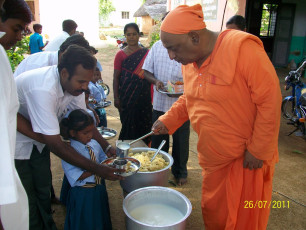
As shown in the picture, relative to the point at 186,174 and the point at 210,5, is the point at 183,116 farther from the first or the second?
the point at 210,5

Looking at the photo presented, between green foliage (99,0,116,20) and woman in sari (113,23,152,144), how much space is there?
37.0 m

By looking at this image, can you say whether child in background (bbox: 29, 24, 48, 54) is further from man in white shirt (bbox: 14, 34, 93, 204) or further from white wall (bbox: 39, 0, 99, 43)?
man in white shirt (bbox: 14, 34, 93, 204)

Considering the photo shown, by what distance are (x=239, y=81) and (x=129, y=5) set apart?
42.1m

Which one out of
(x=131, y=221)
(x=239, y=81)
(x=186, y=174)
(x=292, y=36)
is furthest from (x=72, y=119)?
(x=292, y=36)

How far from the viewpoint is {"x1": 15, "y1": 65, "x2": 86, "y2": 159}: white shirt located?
176cm

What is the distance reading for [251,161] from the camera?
180 centimetres

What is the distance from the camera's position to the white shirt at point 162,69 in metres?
3.21

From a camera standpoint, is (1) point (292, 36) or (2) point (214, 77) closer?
(2) point (214, 77)

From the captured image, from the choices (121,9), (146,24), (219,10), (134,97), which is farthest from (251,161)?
(121,9)

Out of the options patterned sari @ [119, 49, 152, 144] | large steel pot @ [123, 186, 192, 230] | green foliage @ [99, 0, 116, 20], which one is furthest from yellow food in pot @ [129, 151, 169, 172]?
green foliage @ [99, 0, 116, 20]

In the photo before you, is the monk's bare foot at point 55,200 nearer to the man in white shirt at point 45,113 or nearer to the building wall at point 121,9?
the man in white shirt at point 45,113

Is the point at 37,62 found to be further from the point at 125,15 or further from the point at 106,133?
the point at 125,15

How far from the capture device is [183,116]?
2.37 meters

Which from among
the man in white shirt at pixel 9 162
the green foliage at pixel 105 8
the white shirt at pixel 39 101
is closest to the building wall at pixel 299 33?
the white shirt at pixel 39 101
